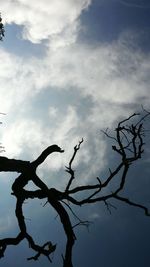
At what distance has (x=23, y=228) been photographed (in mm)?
7418

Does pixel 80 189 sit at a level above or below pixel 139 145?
below

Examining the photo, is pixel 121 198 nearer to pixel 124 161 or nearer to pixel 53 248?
pixel 124 161

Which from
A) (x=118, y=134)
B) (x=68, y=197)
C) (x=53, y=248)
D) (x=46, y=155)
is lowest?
(x=53, y=248)

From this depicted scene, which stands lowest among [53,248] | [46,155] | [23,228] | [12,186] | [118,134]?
[53,248]

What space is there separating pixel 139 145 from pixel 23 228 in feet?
12.4

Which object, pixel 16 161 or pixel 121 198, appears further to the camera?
pixel 121 198

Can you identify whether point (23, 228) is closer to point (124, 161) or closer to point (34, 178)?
point (34, 178)

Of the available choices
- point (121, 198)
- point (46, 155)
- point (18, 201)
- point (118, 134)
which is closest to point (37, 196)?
point (18, 201)

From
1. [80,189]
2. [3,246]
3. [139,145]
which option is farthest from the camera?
[139,145]

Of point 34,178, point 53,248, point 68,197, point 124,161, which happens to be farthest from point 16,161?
point 124,161

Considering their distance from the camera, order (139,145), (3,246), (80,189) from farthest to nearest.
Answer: (139,145)
(80,189)
(3,246)

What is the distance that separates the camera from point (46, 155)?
25.4 feet

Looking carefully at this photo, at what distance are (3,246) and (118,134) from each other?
4.12 m

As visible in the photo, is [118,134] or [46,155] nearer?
[46,155]
